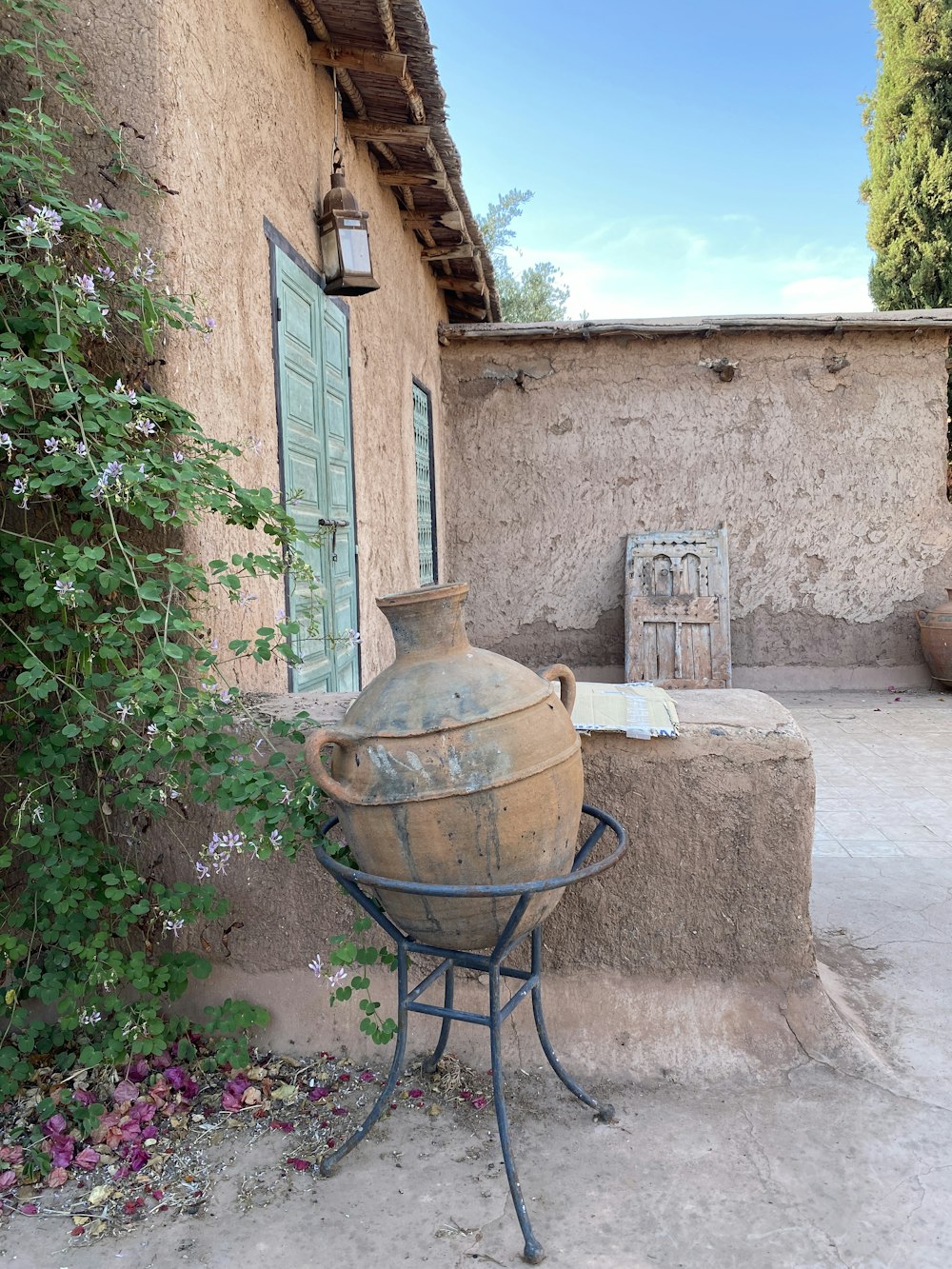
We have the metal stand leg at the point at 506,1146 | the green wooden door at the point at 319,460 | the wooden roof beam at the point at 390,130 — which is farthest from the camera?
the wooden roof beam at the point at 390,130

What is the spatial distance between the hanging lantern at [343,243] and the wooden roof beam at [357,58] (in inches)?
13.6

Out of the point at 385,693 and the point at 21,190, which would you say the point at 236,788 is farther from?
the point at 21,190

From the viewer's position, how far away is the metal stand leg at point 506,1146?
1702 mm

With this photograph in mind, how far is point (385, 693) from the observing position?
1812 mm

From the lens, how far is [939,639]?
282 inches

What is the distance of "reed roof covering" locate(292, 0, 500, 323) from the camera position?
10.8ft

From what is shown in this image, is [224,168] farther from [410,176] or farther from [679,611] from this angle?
[679,611]

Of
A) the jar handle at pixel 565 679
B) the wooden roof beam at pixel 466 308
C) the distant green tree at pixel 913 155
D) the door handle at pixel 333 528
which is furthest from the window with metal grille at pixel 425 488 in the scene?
the distant green tree at pixel 913 155

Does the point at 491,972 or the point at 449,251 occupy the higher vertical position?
the point at 449,251

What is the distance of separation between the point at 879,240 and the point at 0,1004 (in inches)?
454

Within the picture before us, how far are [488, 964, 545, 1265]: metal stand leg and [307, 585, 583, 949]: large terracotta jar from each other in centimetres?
12

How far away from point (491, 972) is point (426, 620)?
0.75 metres

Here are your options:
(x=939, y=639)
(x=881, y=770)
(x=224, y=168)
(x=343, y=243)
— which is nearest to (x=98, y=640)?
(x=224, y=168)

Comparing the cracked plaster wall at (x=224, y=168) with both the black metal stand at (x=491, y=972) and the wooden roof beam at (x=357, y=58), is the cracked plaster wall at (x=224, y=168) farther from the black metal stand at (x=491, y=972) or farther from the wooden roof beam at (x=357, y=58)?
the black metal stand at (x=491, y=972)
